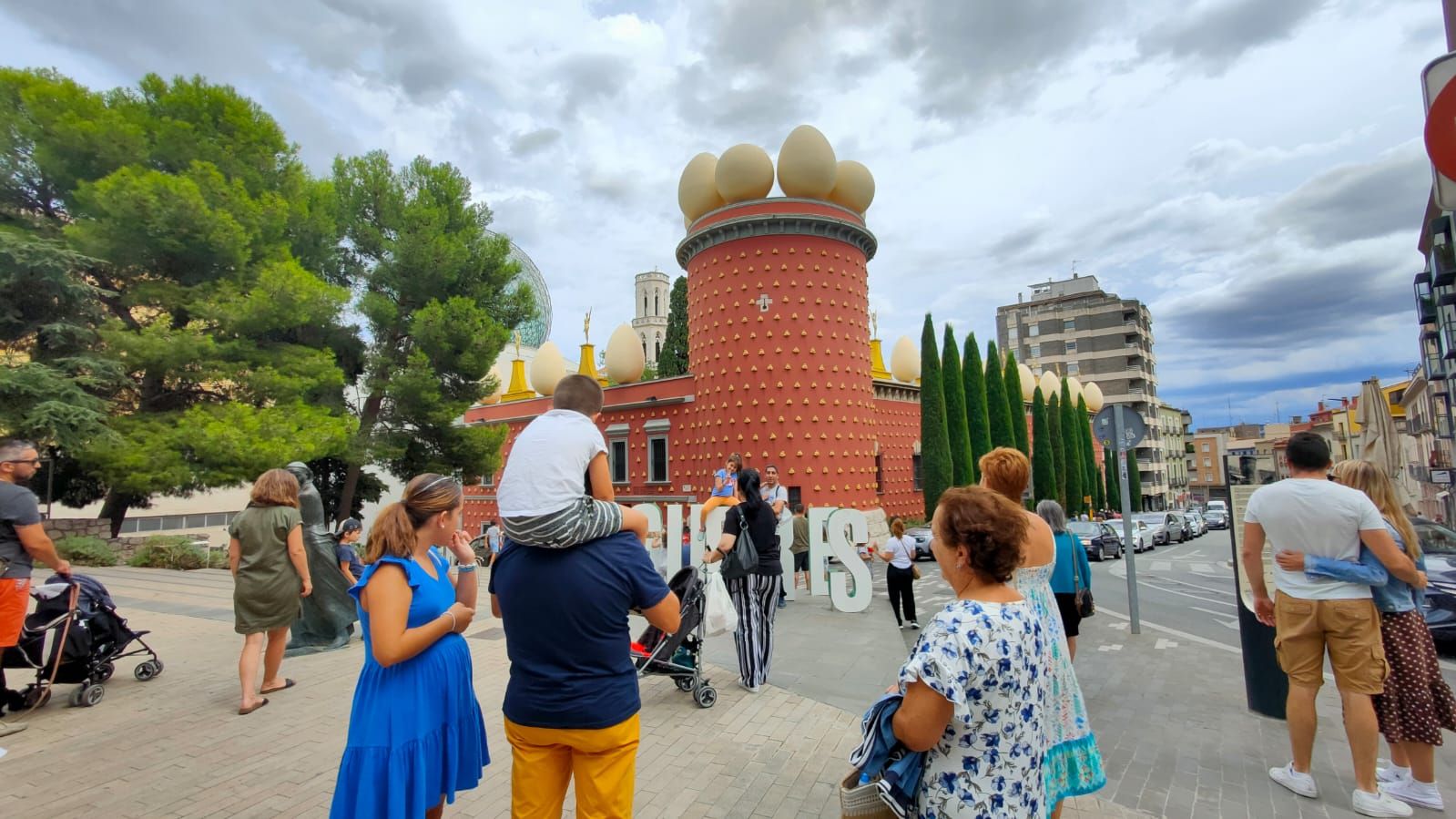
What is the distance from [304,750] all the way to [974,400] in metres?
30.0

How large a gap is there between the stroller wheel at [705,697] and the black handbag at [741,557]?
886mm

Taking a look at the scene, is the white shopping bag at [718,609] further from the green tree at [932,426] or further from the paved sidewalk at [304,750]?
the green tree at [932,426]

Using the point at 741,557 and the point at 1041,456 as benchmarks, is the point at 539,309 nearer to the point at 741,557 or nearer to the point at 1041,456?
the point at 1041,456

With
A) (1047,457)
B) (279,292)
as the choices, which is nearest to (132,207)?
(279,292)

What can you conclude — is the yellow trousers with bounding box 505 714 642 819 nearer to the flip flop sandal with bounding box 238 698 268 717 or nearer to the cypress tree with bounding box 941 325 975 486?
the flip flop sandal with bounding box 238 698 268 717

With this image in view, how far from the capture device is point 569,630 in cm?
219

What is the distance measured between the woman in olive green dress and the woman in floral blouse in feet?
16.9

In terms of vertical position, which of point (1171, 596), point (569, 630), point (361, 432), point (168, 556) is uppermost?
point (361, 432)

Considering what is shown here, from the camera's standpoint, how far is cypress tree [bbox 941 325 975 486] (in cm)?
2797

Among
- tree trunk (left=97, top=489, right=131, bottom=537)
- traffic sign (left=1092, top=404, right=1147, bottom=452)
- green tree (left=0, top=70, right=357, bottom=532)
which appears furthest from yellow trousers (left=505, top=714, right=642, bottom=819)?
tree trunk (left=97, top=489, right=131, bottom=537)

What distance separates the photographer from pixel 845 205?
2261 cm

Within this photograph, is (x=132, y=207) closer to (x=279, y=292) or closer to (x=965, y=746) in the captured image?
(x=279, y=292)

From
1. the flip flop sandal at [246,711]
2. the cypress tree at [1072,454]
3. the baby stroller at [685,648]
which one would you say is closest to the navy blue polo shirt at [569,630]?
the baby stroller at [685,648]

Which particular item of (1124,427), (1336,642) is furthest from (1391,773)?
(1124,427)
